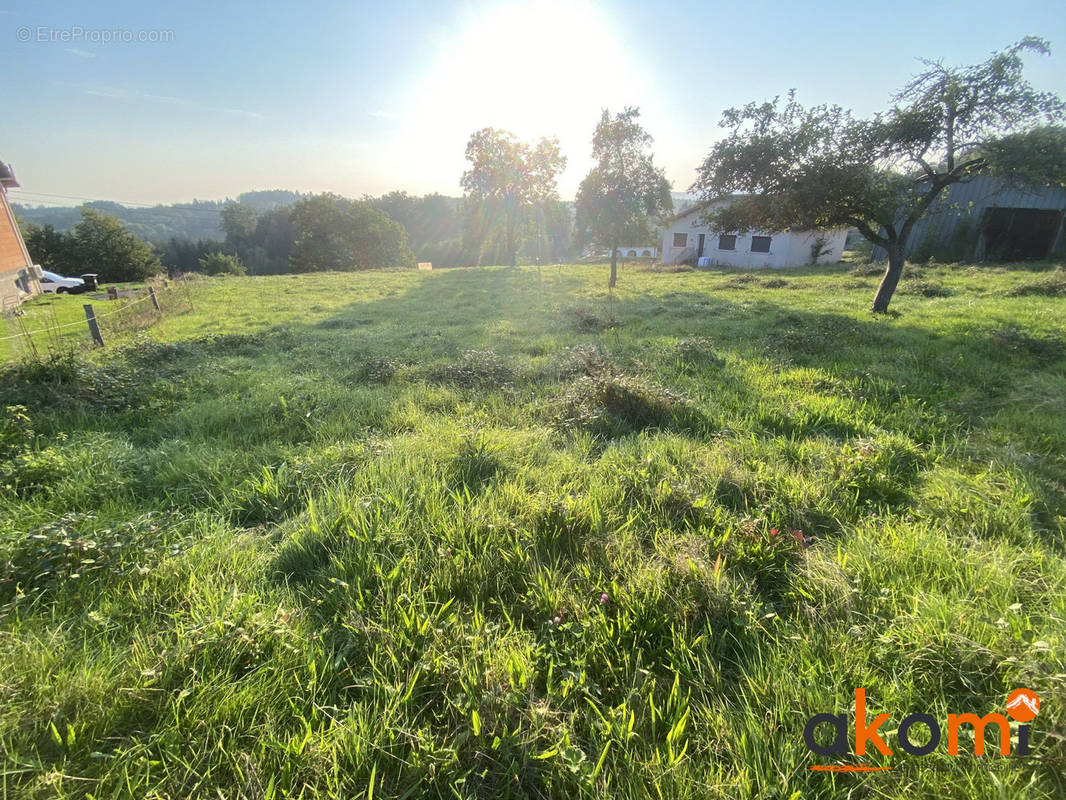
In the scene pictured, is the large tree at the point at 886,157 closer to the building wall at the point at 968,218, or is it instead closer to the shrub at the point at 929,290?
the shrub at the point at 929,290

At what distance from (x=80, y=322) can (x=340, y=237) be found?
128 ft

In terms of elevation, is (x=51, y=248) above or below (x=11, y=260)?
Result: above

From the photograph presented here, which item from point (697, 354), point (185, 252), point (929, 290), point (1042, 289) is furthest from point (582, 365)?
point (185, 252)

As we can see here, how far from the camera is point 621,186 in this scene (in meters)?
18.0

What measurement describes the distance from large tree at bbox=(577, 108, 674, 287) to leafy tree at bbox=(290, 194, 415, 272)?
3527 centimetres

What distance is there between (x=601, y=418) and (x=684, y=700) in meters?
3.02

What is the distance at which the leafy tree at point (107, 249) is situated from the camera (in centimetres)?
3497

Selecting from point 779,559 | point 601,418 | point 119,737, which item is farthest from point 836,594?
point 119,737

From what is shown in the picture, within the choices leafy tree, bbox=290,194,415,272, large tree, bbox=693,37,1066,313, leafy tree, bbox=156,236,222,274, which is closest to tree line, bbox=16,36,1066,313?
large tree, bbox=693,37,1066,313

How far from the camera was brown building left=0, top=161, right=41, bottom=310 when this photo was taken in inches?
803

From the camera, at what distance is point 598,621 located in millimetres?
2072

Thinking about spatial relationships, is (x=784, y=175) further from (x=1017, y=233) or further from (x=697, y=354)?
(x=1017, y=233)

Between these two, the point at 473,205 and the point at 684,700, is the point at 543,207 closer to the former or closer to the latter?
the point at 473,205

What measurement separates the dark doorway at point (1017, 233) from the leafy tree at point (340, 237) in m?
48.6
